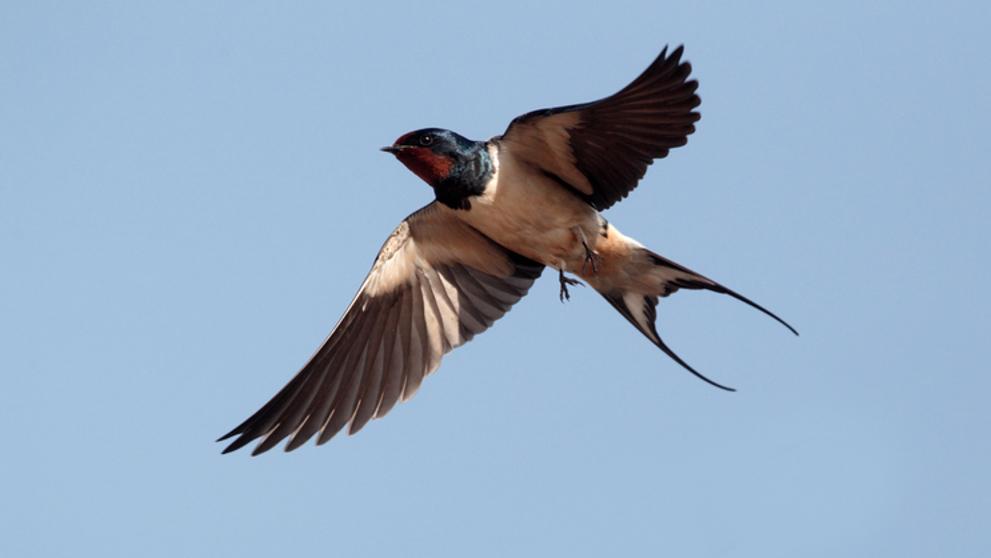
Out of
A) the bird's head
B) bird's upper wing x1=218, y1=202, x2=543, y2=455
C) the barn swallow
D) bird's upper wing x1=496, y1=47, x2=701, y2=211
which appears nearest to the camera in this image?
bird's upper wing x1=496, y1=47, x2=701, y2=211

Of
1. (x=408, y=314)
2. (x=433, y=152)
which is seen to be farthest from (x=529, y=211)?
(x=408, y=314)

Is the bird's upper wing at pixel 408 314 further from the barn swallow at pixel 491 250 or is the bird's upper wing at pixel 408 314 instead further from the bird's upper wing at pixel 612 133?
the bird's upper wing at pixel 612 133

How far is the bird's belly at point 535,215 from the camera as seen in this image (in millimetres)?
6582

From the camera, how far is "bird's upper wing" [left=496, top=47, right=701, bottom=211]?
5.98m

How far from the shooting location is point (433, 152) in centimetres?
657

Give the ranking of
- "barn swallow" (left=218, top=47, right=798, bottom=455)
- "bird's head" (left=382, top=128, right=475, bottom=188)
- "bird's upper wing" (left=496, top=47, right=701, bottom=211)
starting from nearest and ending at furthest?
"bird's upper wing" (left=496, top=47, right=701, bottom=211) < "barn swallow" (left=218, top=47, right=798, bottom=455) < "bird's head" (left=382, top=128, right=475, bottom=188)

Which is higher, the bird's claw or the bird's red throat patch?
the bird's red throat patch

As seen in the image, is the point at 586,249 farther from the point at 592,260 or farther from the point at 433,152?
the point at 433,152

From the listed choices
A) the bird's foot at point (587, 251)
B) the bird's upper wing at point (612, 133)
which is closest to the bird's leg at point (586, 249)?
the bird's foot at point (587, 251)

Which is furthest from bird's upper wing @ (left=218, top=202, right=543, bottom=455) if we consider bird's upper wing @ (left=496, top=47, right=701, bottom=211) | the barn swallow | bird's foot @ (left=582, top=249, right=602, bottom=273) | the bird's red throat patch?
bird's upper wing @ (left=496, top=47, right=701, bottom=211)

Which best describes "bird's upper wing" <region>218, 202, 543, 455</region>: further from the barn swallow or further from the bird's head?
the bird's head

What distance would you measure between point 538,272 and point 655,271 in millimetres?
681

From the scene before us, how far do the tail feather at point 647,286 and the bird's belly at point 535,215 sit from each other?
0.22 metres

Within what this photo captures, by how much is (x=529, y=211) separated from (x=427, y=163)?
1.58ft
